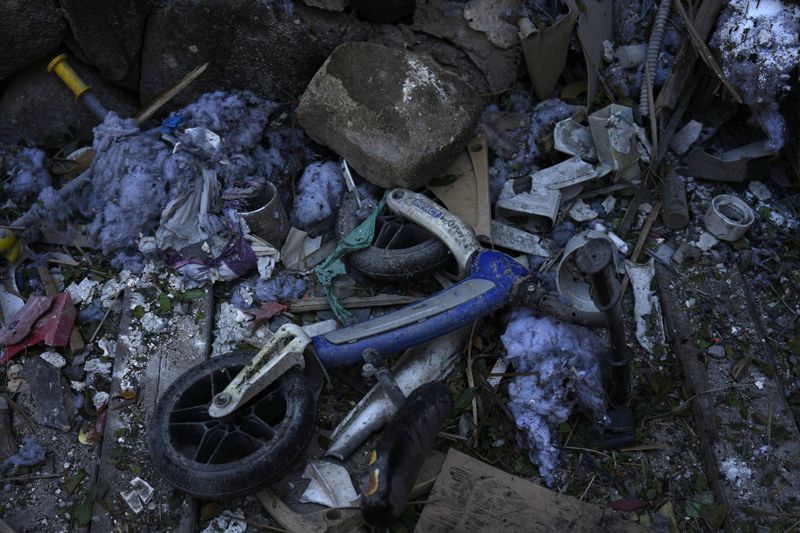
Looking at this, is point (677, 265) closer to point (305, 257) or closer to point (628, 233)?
point (628, 233)

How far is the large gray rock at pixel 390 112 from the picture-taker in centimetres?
357

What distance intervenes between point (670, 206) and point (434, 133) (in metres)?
1.37

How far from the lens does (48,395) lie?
3203 millimetres

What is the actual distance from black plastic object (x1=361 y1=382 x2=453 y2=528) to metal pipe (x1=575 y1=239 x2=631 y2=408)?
2.39 feet

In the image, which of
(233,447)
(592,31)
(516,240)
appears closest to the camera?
(233,447)

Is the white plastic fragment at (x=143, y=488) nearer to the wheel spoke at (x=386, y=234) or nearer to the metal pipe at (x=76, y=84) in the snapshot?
the wheel spoke at (x=386, y=234)

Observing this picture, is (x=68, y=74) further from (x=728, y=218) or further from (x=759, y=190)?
(x=759, y=190)

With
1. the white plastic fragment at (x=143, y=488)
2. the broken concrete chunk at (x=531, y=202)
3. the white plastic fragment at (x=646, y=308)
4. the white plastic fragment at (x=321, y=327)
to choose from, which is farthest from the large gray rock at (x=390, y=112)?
the white plastic fragment at (x=143, y=488)

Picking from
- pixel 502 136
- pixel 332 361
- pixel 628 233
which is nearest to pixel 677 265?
pixel 628 233

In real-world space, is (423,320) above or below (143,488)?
below

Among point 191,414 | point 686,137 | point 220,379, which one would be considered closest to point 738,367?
point 686,137

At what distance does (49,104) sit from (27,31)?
460 millimetres

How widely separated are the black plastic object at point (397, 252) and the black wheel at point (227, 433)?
63cm

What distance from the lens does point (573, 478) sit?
9.61ft
